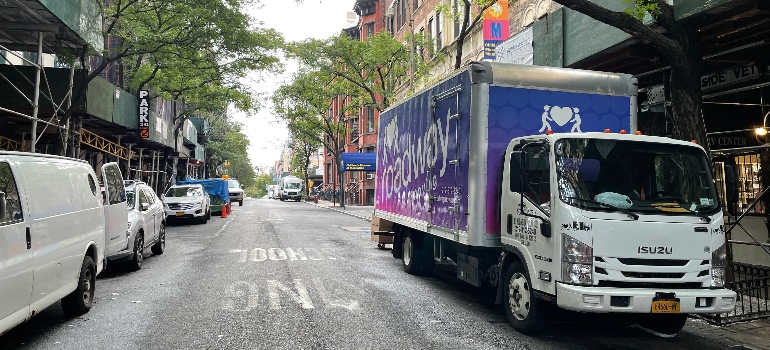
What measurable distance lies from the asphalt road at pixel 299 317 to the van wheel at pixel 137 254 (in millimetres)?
185

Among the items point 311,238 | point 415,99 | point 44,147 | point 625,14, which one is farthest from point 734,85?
point 44,147

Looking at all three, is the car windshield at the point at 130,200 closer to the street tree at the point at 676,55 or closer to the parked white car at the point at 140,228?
the parked white car at the point at 140,228

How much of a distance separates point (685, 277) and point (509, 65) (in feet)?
10.7

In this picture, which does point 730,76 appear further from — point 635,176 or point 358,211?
point 358,211

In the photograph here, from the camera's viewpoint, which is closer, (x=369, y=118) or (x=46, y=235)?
(x=46, y=235)

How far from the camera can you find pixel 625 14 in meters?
8.23

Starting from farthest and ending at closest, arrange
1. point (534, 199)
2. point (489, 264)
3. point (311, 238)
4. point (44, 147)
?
point (44, 147) < point (311, 238) < point (489, 264) < point (534, 199)

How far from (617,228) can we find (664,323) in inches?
72.6

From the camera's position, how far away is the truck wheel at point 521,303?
629cm

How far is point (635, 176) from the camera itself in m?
6.22

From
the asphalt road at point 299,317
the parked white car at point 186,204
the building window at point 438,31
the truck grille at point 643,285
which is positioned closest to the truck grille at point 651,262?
Answer: the truck grille at point 643,285

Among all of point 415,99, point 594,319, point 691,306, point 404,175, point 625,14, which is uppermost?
point 625,14

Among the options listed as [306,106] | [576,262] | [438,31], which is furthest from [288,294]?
[306,106]

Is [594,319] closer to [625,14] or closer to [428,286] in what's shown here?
[428,286]
